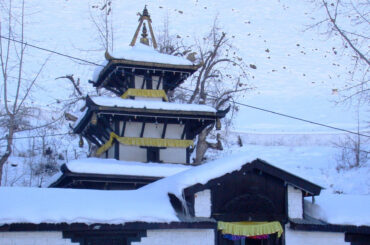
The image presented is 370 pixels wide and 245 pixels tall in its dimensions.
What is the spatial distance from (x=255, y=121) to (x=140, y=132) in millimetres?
28722

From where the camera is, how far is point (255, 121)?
162 feet

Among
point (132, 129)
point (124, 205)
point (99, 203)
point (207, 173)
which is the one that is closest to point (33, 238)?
point (99, 203)

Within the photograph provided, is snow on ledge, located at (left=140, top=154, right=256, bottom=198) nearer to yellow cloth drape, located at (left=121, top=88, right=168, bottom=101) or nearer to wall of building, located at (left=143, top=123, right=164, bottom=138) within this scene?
wall of building, located at (left=143, top=123, right=164, bottom=138)

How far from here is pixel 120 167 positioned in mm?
19781

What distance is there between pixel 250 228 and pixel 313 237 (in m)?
1.73

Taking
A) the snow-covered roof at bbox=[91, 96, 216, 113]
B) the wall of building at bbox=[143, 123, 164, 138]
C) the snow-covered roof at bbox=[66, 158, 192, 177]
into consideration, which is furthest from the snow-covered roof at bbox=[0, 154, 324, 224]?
the wall of building at bbox=[143, 123, 164, 138]

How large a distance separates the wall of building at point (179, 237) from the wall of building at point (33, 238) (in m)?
1.79

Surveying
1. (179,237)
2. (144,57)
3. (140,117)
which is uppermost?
(144,57)

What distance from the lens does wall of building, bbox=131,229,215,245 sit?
46.6 feet

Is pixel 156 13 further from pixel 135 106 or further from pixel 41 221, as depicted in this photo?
pixel 41 221

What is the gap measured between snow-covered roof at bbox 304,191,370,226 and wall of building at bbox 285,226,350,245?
16.6 inches

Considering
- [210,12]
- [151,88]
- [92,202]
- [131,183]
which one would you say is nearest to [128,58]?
[151,88]

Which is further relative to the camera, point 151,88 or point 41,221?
point 151,88

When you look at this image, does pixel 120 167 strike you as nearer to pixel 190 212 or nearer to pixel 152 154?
pixel 152 154
